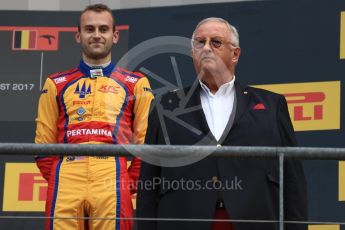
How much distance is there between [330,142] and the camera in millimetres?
4617

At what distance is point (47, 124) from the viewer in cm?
375

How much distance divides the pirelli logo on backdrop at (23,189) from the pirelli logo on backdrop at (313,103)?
128 centimetres

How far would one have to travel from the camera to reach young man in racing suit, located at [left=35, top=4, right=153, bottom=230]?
3.61 m

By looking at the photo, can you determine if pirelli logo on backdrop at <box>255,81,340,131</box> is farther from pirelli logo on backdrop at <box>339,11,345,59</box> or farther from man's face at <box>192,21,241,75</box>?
man's face at <box>192,21,241,75</box>

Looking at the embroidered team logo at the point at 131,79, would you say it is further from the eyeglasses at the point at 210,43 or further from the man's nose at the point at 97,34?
the eyeglasses at the point at 210,43

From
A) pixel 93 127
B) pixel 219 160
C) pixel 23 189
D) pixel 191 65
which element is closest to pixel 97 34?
pixel 93 127

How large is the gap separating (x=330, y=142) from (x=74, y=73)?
1424 mm

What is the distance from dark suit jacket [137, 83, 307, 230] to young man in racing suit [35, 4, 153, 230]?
1.48 feet

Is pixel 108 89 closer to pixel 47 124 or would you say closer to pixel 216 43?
pixel 47 124

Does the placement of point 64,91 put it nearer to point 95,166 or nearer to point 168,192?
point 95,166

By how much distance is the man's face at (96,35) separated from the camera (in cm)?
380

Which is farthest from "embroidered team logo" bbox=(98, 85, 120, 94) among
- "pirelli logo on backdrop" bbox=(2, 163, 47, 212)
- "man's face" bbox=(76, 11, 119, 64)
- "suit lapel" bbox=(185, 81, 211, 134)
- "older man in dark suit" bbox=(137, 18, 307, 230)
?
"pirelli logo on backdrop" bbox=(2, 163, 47, 212)

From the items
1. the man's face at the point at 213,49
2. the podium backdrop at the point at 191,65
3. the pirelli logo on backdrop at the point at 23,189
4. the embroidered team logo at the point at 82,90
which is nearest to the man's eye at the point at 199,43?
the man's face at the point at 213,49

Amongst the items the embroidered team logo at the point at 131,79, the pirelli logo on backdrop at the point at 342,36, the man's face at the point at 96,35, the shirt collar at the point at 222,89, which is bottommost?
the shirt collar at the point at 222,89
